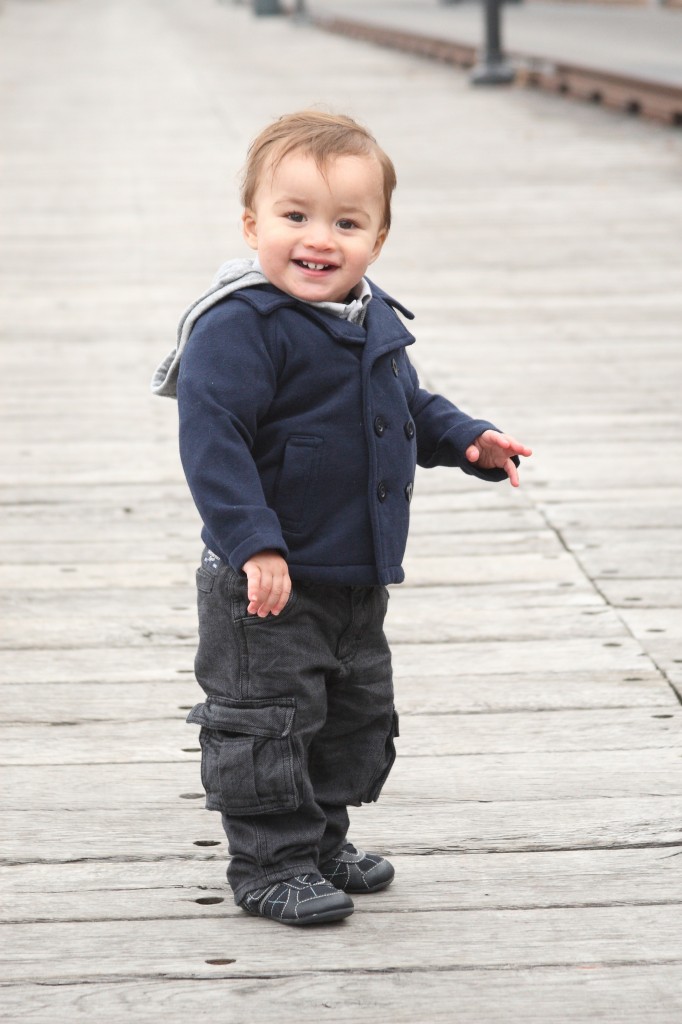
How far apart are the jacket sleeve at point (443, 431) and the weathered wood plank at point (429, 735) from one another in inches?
28.0

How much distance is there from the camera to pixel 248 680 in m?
2.58

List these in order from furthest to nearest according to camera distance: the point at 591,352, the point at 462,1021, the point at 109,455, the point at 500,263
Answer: the point at 500,263 → the point at 591,352 → the point at 109,455 → the point at 462,1021

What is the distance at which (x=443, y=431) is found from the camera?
2789 millimetres

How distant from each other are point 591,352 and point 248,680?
15.3 ft

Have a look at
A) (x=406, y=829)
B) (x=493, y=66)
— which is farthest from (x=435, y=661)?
(x=493, y=66)

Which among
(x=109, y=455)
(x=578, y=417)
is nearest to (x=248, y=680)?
(x=109, y=455)

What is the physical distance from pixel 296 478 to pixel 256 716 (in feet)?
1.24

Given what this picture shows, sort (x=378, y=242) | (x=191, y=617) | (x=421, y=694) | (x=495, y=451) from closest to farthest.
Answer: (x=378, y=242), (x=495, y=451), (x=421, y=694), (x=191, y=617)

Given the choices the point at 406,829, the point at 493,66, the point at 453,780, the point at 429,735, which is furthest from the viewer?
the point at 493,66

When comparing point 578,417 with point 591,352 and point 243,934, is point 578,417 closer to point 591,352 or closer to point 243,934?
point 591,352

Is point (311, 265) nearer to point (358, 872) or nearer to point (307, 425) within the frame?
point (307, 425)

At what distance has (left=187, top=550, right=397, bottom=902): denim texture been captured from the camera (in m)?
2.57

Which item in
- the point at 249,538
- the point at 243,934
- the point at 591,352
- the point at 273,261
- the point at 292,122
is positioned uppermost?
the point at 292,122

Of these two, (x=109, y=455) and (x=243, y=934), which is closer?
(x=243, y=934)
